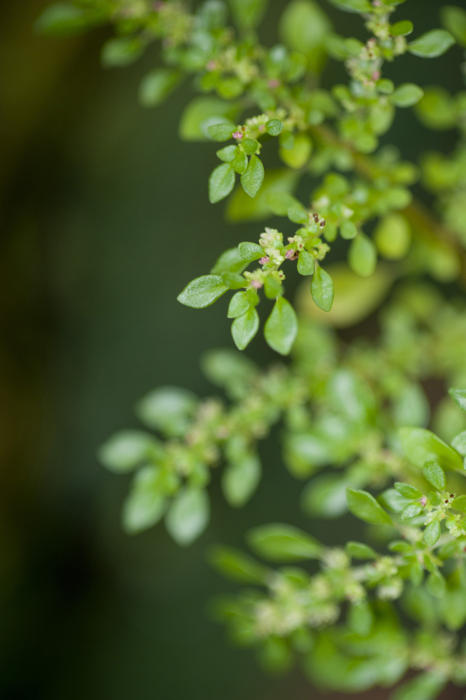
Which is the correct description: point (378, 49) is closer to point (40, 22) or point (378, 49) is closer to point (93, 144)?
point (40, 22)

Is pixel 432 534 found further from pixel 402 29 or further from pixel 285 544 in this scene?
pixel 402 29

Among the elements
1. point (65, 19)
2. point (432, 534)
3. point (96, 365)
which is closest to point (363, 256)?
point (432, 534)

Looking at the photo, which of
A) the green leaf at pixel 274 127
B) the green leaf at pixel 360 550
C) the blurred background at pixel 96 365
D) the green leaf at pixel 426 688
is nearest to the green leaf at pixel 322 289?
the green leaf at pixel 274 127

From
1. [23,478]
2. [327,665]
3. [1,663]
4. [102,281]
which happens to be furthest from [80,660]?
[327,665]

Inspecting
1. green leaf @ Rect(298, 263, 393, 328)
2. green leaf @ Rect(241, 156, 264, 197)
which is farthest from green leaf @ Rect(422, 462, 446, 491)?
green leaf @ Rect(298, 263, 393, 328)

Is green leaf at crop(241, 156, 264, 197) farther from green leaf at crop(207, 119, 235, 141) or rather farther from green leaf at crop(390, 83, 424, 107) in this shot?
green leaf at crop(390, 83, 424, 107)

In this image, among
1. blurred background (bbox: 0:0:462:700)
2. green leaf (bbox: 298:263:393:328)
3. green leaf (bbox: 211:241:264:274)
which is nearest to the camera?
green leaf (bbox: 211:241:264:274)

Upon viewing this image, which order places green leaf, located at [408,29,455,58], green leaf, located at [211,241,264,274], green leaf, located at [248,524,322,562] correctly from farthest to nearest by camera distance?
1. green leaf, located at [248,524,322,562]
2. green leaf, located at [408,29,455,58]
3. green leaf, located at [211,241,264,274]
